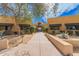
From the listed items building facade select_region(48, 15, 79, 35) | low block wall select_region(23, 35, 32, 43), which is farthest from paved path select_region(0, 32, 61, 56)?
building facade select_region(48, 15, 79, 35)

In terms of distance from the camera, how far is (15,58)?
3.72 meters

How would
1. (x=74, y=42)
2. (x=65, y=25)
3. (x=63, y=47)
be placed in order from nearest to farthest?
(x=63, y=47), (x=74, y=42), (x=65, y=25)

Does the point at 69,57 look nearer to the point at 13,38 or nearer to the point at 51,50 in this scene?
the point at 51,50

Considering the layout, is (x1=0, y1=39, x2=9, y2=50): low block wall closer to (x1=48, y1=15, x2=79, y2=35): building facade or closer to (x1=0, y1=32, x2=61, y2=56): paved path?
(x1=0, y1=32, x2=61, y2=56): paved path

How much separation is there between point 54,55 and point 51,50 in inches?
4.4

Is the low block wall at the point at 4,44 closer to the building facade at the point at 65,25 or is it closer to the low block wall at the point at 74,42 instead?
the building facade at the point at 65,25

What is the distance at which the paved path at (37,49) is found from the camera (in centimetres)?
371

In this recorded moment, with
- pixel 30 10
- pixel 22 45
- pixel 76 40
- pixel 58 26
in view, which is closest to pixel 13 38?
pixel 22 45

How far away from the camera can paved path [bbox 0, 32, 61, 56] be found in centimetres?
371

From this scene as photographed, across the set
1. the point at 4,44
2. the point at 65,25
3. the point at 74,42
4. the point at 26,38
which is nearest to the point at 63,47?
the point at 74,42

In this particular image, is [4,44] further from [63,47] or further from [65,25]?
[65,25]

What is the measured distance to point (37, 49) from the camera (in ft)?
12.3

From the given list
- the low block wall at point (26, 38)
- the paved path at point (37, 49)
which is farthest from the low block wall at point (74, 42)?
the low block wall at point (26, 38)

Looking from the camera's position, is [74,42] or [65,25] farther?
[65,25]
